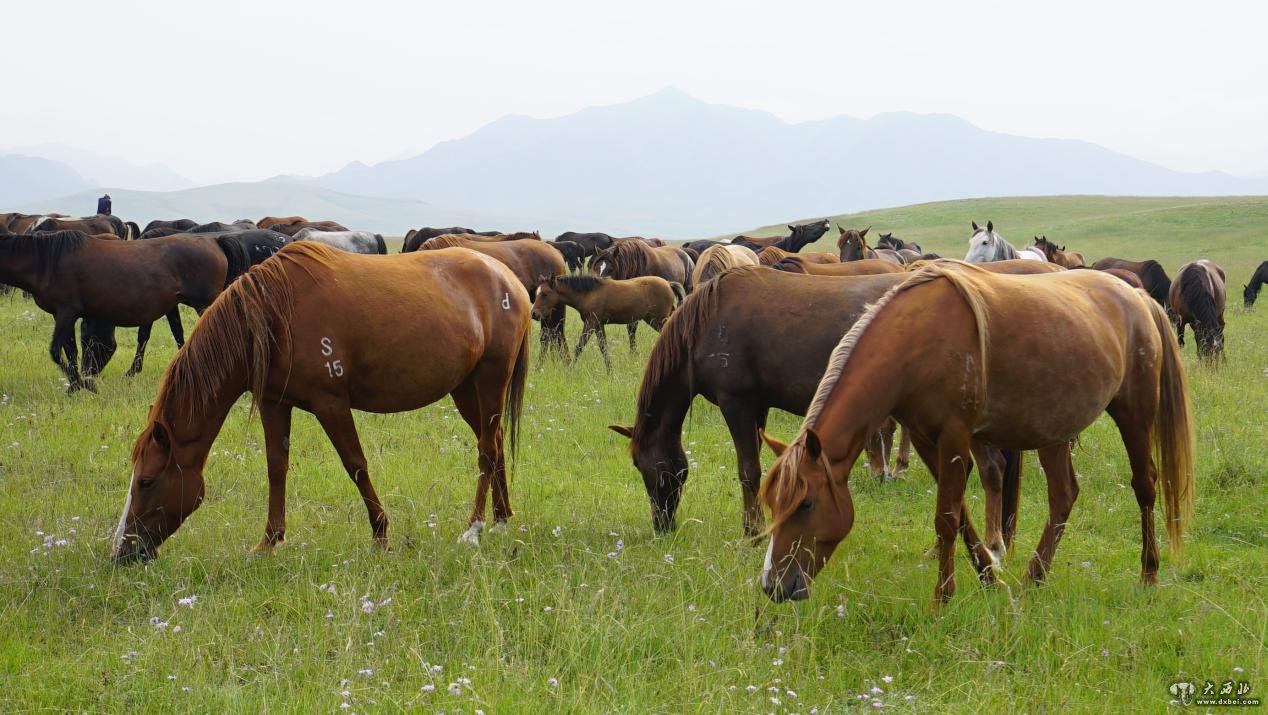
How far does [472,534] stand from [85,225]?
66.5 feet

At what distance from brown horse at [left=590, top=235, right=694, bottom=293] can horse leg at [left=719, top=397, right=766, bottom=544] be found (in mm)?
10593

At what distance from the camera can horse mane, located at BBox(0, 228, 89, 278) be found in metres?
10.5

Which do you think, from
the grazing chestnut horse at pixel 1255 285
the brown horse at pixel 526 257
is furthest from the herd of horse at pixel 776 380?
the grazing chestnut horse at pixel 1255 285

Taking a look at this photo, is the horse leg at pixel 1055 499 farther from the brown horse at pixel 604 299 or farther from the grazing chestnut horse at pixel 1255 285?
the grazing chestnut horse at pixel 1255 285

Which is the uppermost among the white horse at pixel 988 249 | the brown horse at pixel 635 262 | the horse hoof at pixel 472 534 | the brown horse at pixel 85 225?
the white horse at pixel 988 249

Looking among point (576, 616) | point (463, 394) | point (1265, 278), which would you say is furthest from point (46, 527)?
point (1265, 278)

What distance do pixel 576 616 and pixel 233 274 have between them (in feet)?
35.6

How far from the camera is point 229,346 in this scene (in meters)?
5.26

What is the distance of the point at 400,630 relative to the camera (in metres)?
4.30

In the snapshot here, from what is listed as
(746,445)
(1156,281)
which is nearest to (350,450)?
(746,445)

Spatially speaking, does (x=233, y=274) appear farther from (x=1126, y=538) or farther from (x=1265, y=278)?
(x=1265, y=278)

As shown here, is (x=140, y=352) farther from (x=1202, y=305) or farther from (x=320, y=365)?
(x=1202, y=305)

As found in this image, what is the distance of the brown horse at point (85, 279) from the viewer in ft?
34.4

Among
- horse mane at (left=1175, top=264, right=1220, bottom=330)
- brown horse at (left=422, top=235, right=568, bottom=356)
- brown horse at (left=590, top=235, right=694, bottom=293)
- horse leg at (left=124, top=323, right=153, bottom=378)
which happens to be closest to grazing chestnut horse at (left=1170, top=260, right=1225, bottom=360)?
horse mane at (left=1175, top=264, right=1220, bottom=330)
